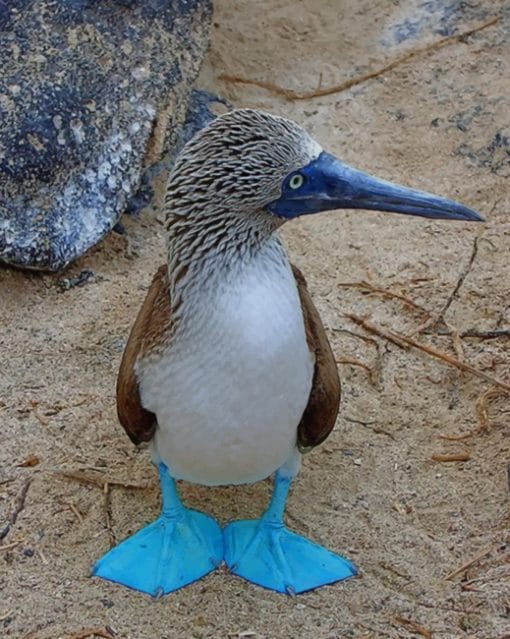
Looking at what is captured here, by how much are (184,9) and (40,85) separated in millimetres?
1001

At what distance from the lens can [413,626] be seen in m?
3.71

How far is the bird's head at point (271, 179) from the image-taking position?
3.31 m

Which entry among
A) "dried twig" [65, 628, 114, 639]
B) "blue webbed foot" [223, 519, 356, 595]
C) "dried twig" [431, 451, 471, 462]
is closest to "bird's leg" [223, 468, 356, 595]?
"blue webbed foot" [223, 519, 356, 595]

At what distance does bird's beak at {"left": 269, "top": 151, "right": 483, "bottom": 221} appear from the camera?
11.0 ft

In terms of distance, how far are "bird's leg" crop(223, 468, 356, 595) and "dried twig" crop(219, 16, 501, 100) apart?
10.9 ft

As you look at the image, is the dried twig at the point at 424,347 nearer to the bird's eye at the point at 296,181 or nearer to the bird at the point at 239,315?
the bird at the point at 239,315

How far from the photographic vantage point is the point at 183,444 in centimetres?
360

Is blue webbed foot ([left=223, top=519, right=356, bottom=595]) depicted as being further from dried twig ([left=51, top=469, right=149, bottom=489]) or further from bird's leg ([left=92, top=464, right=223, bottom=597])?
dried twig ([left=51, top=469, right=149, bottom=489])

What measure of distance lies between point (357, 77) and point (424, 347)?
235cm

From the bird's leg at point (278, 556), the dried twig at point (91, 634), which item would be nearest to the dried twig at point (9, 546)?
the dried twig at point (91, 634)

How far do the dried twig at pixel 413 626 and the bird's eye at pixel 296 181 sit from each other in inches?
55.7

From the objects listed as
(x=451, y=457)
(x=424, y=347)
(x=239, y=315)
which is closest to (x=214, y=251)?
(x=239, y=315)

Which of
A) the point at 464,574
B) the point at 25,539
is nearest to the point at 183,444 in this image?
the point at 25,539

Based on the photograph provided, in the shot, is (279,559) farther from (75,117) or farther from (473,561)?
(75,117)
